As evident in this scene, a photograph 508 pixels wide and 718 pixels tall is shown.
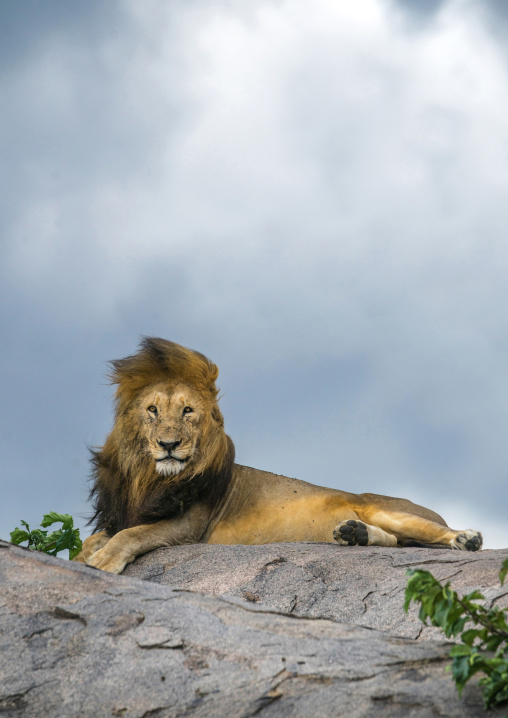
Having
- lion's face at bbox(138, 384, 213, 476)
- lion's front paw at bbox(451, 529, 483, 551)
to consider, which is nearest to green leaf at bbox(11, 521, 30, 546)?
lion's face at bbox(138, 384, 213, 476)

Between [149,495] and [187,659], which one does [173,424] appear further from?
[187,659]

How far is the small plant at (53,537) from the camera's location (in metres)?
6.40

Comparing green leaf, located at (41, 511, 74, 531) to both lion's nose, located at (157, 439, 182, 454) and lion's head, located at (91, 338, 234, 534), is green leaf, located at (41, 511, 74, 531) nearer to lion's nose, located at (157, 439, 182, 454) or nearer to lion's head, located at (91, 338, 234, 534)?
lion's head, located at (91, 338, 234, 534)

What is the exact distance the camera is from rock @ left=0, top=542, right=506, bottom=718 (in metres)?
Result: 2.41

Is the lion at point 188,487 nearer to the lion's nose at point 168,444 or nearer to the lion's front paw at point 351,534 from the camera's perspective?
the lion's nose at point 168,444

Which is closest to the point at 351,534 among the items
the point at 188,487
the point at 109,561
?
the point at 188,487

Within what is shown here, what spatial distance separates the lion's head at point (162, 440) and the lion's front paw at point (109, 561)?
61 cm

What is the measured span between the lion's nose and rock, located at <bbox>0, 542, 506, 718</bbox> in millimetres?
3030

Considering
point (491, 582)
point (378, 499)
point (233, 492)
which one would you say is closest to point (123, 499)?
point (233, 492)

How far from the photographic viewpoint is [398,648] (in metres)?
2.65

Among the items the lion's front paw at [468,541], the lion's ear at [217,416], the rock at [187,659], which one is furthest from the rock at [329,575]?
the rock at [187,659]

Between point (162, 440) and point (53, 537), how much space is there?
115 cm

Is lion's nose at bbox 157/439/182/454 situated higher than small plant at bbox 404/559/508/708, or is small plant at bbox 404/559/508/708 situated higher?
lion's nose at bbox 157/439/182/454

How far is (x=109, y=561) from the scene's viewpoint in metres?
6.03
